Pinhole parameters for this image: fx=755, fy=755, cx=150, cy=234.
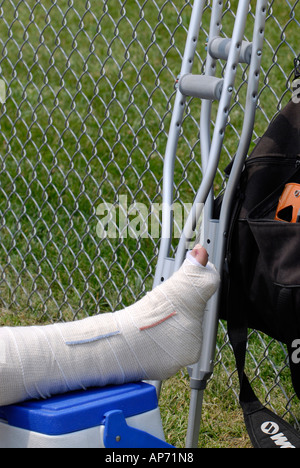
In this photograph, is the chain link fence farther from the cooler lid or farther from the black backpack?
the cooler lid

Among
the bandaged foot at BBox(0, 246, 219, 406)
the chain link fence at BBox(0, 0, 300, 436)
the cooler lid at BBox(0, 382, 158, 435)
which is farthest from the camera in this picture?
the chain link fence at BBox(0, 0, 300, 436)

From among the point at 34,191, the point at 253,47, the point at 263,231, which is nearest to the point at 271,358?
the point at 263,231

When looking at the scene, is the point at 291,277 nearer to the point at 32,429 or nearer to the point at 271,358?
the point at 32,429

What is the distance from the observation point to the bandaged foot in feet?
5.50

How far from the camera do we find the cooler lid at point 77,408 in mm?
1574

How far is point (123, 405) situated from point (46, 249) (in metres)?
1.85

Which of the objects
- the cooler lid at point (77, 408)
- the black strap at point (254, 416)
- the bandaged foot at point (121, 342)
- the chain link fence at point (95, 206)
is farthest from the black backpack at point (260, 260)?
the chain link fence at point (95, 206)

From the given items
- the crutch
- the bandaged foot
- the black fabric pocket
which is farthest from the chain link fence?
the bandaged foot

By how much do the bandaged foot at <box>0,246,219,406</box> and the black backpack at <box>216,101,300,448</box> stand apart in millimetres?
152

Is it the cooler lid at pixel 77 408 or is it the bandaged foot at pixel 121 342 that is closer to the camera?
the cooler lid at pixel 77 408

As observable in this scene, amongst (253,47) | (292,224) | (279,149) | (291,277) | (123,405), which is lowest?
(123,405)

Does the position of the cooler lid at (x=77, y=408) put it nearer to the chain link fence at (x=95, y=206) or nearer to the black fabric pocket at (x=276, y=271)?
the black fabric pocket at (x=276, y=271)

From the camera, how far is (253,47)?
189 cm

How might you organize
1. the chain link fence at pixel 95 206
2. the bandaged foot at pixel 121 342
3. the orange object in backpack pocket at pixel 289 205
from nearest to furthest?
the bandaged foot at pixel 121 342, the orange object in backpack pocket at pixel 289 205, the chain link fence at pixel 95 206
